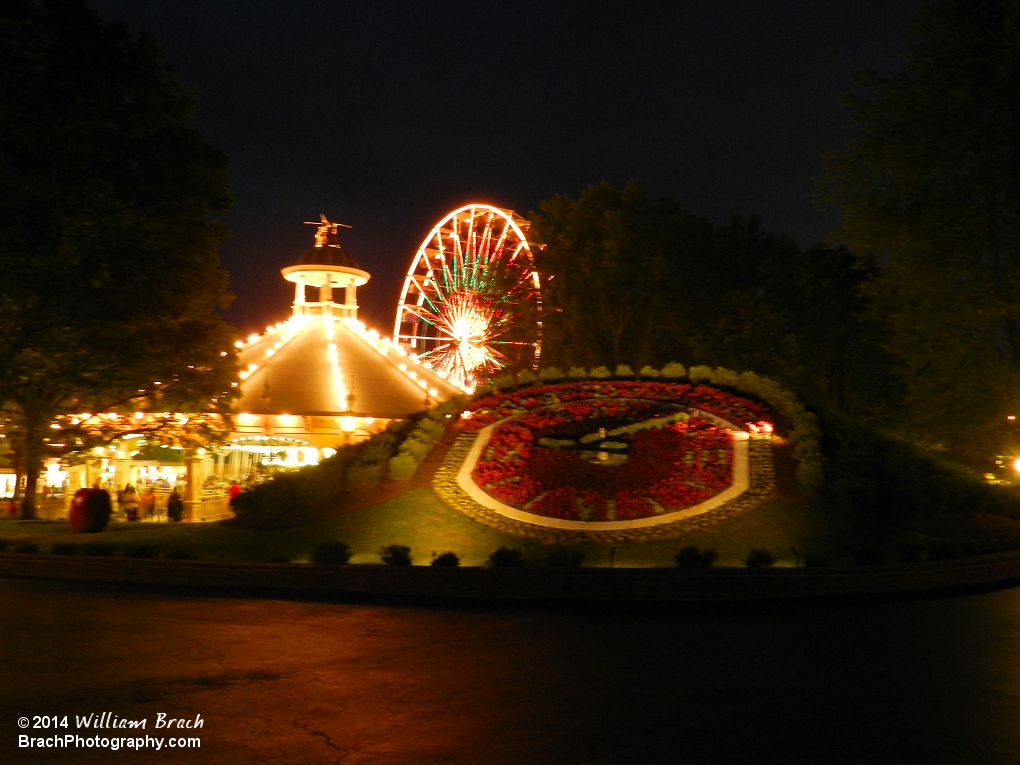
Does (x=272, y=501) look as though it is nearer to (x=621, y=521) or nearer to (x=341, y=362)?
(x=621, y=521)

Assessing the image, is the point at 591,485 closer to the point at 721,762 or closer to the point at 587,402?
the point at 587,402

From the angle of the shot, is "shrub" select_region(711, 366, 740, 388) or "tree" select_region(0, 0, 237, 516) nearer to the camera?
"tree" select_region(0, 0, 237, 516)

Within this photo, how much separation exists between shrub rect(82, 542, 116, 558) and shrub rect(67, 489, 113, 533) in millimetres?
2578

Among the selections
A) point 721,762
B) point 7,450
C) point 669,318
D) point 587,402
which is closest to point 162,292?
point 7,450

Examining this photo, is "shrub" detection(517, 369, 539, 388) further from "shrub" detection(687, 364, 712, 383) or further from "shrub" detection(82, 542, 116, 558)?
"shrub" detection(82, 542, 116, 558)

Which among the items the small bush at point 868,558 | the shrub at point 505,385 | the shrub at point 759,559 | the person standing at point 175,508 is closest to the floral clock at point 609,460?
the shrub at point 505,385

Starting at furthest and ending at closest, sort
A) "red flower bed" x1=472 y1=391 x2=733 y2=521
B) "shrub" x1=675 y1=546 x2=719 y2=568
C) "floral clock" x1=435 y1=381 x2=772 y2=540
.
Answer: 1. "red flower bed" x1=472 y1=391 x2=733 y2=521
2. "floral clock" x1=435 y1=381 x2=772 y2=540
3. "shrub" x1=675 y1=546 x2=719 y2=568

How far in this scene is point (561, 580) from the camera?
13047 mm

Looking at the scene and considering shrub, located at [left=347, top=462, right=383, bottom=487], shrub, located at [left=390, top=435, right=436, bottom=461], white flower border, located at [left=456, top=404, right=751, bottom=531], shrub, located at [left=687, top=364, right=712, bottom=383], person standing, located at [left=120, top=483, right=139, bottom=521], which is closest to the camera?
white flower border, located at [left=456, top=404, right=751, bottom=531]

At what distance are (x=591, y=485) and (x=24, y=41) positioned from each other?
14034mm

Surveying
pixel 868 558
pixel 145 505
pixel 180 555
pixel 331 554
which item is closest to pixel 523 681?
pixel 331 554

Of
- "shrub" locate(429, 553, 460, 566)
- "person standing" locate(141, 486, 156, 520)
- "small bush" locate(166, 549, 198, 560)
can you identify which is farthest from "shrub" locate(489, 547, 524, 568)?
"person standing" locate(141, 486, 156, 520)

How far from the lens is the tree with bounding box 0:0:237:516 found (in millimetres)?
18984

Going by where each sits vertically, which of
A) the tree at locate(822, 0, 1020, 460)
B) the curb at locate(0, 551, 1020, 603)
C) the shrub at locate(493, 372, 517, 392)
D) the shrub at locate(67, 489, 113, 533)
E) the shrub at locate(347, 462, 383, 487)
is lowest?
the curb at locate(0, 551, 1020, 603)
